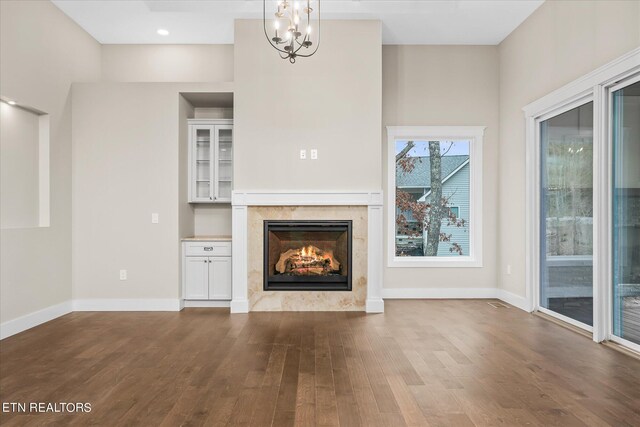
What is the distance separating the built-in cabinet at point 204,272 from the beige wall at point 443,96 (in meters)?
2.13

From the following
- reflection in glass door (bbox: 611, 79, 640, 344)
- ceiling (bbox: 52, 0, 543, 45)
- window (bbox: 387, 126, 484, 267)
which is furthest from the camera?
window (bbox: 387, 126, 484, 267)

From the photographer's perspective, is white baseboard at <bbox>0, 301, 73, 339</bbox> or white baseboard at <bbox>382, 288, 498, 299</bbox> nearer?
white baseboard at <bbox>0, 301, 73, 339</bbox>

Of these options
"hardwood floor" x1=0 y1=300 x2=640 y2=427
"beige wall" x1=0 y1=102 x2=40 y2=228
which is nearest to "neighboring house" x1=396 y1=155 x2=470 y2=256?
"hardwood floor" x1=0 y1=300 x2=640 y2=427

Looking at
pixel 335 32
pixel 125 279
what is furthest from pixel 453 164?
pixel 125 279

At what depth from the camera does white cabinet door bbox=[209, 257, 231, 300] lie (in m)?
4.78

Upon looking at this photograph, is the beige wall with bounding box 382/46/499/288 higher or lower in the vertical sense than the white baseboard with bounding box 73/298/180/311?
higher

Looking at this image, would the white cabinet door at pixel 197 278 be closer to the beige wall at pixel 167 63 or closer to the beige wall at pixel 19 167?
the beige wall at pixel 19 167

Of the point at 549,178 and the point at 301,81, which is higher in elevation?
the point at 301,81

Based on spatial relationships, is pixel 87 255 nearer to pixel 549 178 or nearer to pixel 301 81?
pixel 301 81

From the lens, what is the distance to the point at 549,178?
4.37 meters

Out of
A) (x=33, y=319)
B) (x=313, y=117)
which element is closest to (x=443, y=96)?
(x=313, y=117)

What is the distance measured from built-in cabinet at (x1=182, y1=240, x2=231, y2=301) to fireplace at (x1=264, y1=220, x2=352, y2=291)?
0.57 meters

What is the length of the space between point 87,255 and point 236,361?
2735mm

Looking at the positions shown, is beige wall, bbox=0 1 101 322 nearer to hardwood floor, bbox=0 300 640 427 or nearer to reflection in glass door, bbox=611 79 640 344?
hardwood floor, bbox=0 300 640 427
